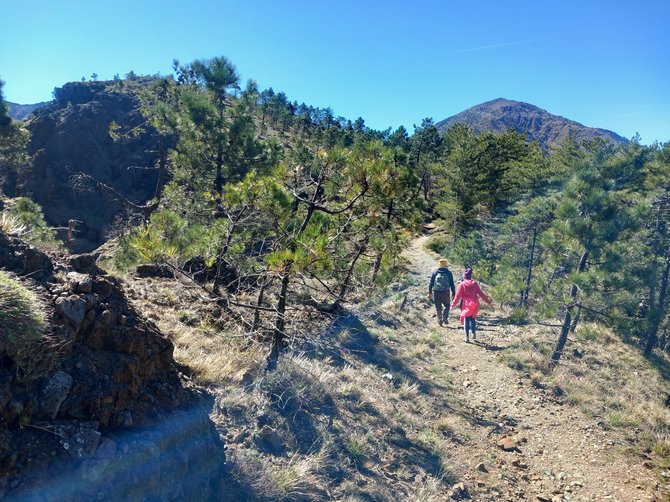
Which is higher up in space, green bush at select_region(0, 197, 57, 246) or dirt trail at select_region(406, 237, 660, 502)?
green bush at select_region(0, 197, 57, 246)

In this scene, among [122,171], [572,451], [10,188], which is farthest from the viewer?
[122,171]

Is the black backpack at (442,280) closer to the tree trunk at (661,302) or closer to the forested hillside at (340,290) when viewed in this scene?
the forested hillside at (340,290)

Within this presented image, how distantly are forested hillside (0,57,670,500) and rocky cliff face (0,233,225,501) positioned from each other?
113 millimetres

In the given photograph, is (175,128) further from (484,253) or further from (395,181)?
(484,253)

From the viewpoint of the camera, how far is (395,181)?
4852mm

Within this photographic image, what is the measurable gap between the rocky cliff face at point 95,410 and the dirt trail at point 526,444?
3358mm

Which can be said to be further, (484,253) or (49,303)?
(484,253)

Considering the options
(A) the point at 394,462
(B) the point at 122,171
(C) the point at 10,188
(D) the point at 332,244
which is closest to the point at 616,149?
(D) the point at 332,244

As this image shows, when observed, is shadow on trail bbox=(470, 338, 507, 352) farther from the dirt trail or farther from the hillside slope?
the dirt trail

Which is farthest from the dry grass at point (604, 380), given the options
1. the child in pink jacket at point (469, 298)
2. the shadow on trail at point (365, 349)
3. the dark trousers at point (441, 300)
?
the shadow on trail at point (365, 349)

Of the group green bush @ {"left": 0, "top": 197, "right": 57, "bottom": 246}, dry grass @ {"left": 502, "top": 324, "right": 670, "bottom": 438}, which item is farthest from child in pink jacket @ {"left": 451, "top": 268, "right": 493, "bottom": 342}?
green bush @ {"left": 0, "top": 197, "right": 57, "bottom": 246}

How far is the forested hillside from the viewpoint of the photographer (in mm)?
4176

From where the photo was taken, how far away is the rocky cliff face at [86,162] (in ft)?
111

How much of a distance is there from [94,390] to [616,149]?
395 inches
